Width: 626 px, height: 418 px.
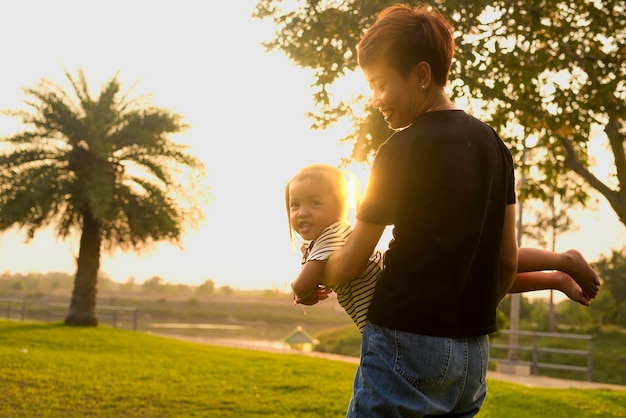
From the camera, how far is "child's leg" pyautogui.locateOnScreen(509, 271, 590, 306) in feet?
7.54

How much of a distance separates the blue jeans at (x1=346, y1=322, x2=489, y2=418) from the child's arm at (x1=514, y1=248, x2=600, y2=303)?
382 millimetres

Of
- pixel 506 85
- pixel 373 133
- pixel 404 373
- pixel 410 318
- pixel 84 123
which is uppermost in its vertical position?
pixel 84 123

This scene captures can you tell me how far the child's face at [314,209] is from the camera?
2248mm

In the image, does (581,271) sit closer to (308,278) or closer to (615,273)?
(308,278)

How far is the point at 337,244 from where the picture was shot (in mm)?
2127

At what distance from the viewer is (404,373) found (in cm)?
196

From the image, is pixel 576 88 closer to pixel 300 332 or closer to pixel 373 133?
pixel 373 133

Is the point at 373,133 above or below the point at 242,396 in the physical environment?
above

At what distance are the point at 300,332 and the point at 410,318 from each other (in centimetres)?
2481

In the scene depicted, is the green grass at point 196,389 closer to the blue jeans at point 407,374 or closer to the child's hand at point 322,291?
the child's hand at point 322,291

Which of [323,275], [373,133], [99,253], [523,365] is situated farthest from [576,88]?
[99,253]

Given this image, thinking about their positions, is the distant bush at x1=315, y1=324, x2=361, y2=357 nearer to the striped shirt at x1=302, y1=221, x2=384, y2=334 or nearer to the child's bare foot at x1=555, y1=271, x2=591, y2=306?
the child's bare foot at x1=555, y1=271, x2=591, y2=306

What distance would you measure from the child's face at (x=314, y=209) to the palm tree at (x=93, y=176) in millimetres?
18883

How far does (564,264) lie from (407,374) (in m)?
0.63
